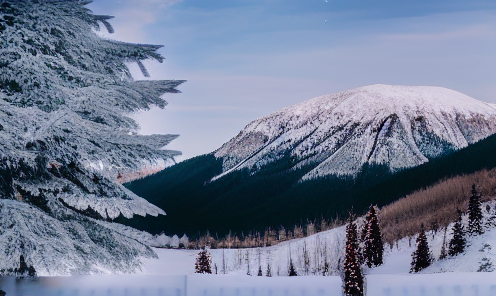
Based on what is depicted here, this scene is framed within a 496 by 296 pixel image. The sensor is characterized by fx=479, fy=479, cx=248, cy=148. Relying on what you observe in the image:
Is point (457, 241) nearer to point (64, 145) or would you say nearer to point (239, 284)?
point (239, 284)

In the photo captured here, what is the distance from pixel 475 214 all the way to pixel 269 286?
20.8ft

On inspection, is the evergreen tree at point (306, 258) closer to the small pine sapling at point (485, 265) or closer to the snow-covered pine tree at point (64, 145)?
the small pine sapling at point (485, 265)

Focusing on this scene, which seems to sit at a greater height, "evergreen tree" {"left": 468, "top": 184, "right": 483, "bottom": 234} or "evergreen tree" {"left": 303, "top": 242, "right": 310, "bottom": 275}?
"evergreen tree" {"left": 468, "top": 184, "right": 483, "bottom": 234}

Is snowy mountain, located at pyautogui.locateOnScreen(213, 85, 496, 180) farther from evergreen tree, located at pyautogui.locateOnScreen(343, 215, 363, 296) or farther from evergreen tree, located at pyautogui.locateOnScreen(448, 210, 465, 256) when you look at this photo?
evergreen tree, located at pyautogui.locateOnScreen(448, 210, 465, 256)

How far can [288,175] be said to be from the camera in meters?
20.3

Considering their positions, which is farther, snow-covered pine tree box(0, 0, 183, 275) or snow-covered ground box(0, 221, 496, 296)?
snow-covered ground box(0, 221, 496, 296)

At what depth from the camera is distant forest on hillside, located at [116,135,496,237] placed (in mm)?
10695

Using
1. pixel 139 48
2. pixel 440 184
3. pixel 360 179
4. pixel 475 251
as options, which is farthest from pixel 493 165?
pixel 139 48

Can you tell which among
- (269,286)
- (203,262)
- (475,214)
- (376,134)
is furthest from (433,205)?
(269,286)

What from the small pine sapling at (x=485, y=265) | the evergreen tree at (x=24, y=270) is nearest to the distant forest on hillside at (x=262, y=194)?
the small pine sapling at (x=485, y=265)

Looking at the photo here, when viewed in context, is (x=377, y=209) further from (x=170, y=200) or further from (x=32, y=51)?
(x=32, y=51)

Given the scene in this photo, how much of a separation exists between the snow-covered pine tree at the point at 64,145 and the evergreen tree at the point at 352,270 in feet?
8.70

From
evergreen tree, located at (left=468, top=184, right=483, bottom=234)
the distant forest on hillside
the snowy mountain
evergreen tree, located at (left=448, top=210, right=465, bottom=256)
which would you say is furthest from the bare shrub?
the snowy mountain

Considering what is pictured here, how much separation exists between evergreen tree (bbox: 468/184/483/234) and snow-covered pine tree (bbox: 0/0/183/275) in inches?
289
